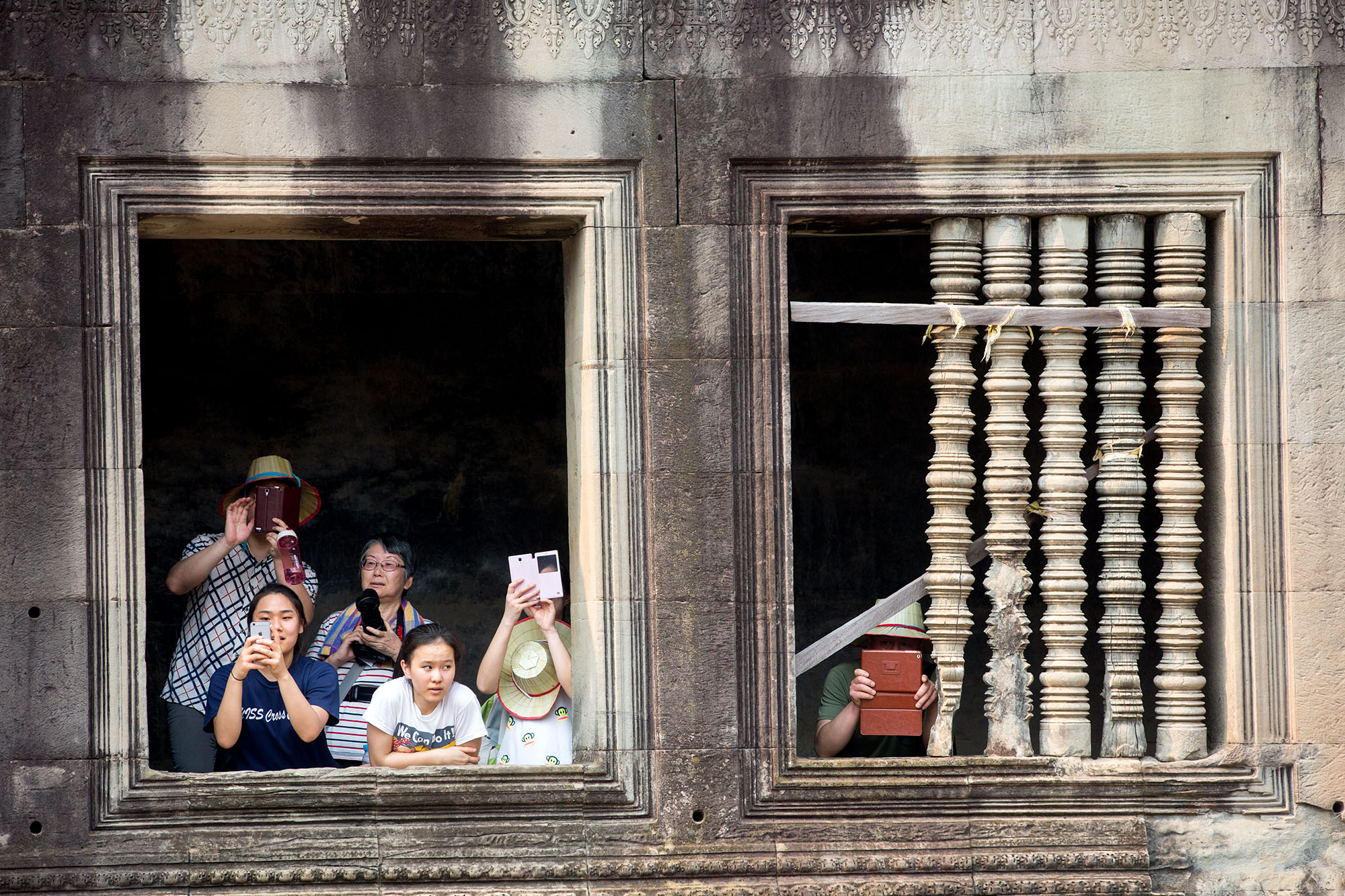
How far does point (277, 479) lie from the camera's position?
7.69 metres

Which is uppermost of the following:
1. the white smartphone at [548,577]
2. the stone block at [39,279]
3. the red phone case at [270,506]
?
the stone block at [39,279]

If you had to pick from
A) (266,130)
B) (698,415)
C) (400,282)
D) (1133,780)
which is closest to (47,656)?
(266,130)

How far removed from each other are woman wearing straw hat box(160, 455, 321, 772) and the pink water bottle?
0.02 metres

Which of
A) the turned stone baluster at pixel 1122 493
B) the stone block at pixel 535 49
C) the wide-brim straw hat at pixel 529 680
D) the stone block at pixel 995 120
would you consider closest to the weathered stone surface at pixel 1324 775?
the turned stone baluster at pixel 1122 493

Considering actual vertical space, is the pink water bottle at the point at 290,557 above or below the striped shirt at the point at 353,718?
above

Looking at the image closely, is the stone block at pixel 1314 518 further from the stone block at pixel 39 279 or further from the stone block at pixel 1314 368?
the stone block at pixel 39 279

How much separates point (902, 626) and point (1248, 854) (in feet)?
5.89

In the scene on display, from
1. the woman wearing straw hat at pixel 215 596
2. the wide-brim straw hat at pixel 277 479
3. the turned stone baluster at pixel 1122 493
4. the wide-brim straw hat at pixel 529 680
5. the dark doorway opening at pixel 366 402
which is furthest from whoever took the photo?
the dark doorway opening at pixel 366 402

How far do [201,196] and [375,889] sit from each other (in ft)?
10.0

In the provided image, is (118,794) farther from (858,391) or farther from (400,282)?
(858,391)

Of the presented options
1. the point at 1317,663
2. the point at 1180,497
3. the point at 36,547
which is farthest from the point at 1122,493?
the point at 36,547

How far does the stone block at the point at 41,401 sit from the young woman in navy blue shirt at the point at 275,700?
1.06 meters

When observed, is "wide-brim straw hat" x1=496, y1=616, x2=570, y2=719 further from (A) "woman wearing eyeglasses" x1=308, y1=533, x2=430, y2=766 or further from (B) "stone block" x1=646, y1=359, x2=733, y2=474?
(B) "stone block" x1=646, y1=359, x2=733, y2=474

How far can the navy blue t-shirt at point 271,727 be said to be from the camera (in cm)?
675
